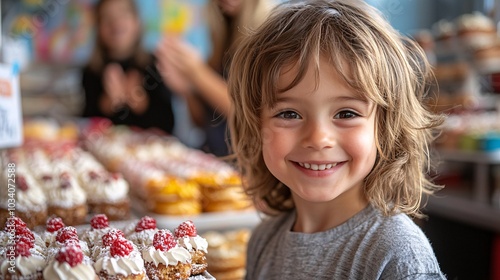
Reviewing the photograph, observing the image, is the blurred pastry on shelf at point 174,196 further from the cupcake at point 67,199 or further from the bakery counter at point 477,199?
the bakery counter at point 477,199

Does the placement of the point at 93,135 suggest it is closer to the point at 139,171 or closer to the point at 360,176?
the point at 139,171

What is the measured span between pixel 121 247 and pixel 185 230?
0.43 feet

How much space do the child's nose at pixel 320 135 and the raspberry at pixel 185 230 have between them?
9.6 inches

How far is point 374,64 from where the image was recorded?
1023 mm

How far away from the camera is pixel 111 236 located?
90 cm

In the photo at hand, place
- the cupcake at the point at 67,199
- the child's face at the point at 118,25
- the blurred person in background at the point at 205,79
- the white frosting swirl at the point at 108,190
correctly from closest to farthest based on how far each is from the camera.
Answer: the cupcake at the point at 67,199, the white frosting swirl at the point at 108,190, the blurred person in background at the point at 205,79, the child's face at the point at 118,25

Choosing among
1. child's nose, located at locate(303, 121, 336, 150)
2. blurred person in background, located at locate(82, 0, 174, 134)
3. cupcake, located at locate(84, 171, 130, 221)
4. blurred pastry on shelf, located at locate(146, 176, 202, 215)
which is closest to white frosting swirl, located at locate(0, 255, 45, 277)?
child's nose, located at locate(303, 121, 336, 150)

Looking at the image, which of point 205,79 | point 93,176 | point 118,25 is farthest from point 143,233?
point 118,25

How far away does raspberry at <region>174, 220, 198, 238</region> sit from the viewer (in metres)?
0.95

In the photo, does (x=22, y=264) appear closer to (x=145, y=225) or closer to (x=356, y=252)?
(x=145, y=225)

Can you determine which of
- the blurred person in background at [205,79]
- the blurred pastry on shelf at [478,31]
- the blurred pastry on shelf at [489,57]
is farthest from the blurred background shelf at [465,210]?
the blurred person in background at [205,79]

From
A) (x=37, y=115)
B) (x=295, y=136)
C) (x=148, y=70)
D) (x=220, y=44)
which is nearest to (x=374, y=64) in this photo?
(x=295, y=136)

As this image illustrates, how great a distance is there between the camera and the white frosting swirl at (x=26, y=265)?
789 millimetres

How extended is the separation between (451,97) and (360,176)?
11.2 ft
